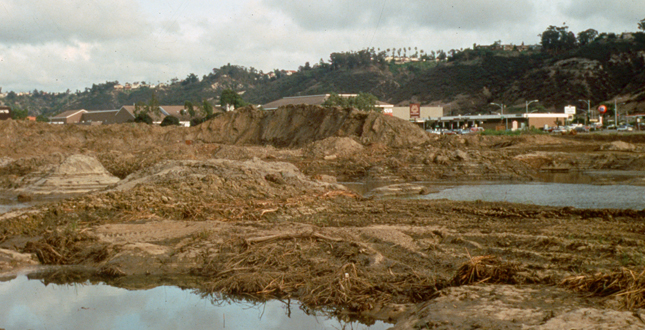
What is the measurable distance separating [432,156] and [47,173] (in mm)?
16423

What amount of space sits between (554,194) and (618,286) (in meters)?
13.5

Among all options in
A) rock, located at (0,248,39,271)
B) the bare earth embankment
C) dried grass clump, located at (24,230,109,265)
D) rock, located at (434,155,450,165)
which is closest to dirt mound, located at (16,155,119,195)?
the bare earth embankment

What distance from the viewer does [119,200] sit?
47.4 feet

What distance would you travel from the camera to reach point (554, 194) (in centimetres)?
1847

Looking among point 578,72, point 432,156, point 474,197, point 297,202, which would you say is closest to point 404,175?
point 432,156

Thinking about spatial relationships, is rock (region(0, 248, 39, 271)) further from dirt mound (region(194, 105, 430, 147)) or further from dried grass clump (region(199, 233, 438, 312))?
dirt mound (region(194, 105, 430, 147))

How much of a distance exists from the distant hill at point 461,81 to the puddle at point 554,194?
7397 centimetres

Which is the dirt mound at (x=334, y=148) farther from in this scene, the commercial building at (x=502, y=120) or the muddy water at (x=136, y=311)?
the commercial building at (x=502, y=120)

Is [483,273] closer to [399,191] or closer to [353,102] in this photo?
[399,191]

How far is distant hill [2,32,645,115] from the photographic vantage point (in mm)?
98125

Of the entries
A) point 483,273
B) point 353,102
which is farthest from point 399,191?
point 353,102

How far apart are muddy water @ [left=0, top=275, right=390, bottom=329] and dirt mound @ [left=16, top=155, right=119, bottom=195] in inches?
485

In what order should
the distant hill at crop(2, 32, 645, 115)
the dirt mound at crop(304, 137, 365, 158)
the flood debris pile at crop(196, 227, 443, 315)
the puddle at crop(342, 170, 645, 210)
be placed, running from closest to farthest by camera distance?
1. the flood debris pile at crop(196, 227, 443, 315)
2. the puddle at crop(342, 170, 645, 210)
3. the dirt mound at crop(304, 137, 365, 158)
4. the distant hill at crop(2, 32, 645, 115)

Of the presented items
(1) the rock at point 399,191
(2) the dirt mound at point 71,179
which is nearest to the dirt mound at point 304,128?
(1) the rock at point 399,191
